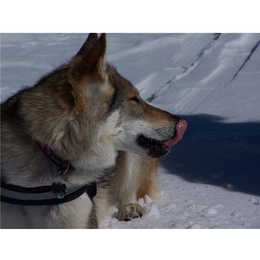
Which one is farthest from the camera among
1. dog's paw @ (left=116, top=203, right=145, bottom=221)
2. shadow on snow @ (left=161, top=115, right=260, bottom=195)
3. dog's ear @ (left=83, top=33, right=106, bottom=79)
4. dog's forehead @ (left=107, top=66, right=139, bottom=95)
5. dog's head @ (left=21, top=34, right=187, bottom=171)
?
shadow on snow @ (left=161, top=115, right=260, bottom=195)

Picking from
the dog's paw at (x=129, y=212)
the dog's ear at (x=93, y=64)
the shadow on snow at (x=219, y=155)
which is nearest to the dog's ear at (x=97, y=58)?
the dog's ear at (x=93, y=64)

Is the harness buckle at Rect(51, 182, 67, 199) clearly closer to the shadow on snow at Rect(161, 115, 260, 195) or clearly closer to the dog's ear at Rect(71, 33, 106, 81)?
the dog's ear at Rect(71, 33, 106, 81)

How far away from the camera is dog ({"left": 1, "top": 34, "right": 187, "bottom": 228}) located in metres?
2.13

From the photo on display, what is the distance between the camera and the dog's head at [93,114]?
2.11 metres

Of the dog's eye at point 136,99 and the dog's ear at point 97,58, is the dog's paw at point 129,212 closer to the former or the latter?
the dog's eye at point 136,99

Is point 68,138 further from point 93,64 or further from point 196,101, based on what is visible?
point 196,101

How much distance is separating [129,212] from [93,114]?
1008mm

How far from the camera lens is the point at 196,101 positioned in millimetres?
5414

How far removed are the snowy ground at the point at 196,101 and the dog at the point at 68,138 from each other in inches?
25.2

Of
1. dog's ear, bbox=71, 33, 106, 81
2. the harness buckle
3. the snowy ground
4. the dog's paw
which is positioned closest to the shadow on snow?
the snowy ground

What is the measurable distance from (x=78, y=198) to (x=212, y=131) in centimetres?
249

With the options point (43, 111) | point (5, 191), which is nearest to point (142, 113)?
point (43, 111)

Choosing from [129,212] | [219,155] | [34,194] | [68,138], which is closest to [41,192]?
[34,194]

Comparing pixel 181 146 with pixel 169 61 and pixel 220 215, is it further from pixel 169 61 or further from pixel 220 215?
pixel 169 61
